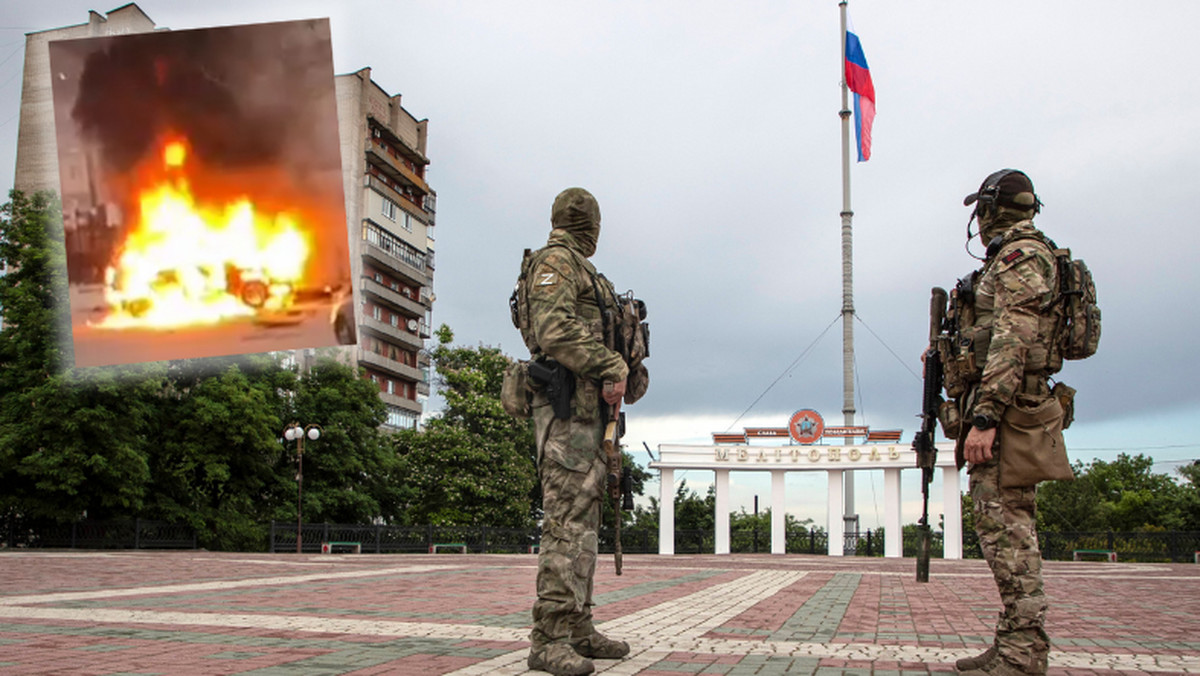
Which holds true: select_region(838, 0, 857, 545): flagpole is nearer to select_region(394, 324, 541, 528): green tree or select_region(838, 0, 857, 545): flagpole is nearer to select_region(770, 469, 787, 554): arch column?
select_region(770, 469, 787, 554): arch column

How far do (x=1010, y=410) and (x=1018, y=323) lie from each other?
0.42 meters

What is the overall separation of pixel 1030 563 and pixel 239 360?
32863 millimetres

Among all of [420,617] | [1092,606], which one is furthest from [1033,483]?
[1092,606]

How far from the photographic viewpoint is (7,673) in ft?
12.6

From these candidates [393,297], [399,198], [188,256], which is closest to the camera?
[188,256]

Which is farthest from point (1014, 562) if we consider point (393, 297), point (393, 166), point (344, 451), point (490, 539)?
point (393, 166)

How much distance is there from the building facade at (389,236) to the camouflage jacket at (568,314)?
163 ft

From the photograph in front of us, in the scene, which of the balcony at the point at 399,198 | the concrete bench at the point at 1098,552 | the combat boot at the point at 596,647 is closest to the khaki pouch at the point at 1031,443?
the combat boot at the point at 596,647

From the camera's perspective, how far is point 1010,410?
4.19m

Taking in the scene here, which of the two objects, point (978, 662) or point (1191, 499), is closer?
point (978, 662)

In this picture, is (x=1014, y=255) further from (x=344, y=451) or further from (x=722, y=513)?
(x=344, y=451)

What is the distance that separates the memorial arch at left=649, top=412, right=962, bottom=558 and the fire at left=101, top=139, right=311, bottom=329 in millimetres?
20482

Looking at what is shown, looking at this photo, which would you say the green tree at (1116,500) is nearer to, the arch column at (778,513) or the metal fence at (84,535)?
the arch column at (778,513)

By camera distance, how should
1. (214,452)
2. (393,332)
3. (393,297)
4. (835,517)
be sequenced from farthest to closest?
(393,332) < (393,297) < (835,517) < (214,452)
